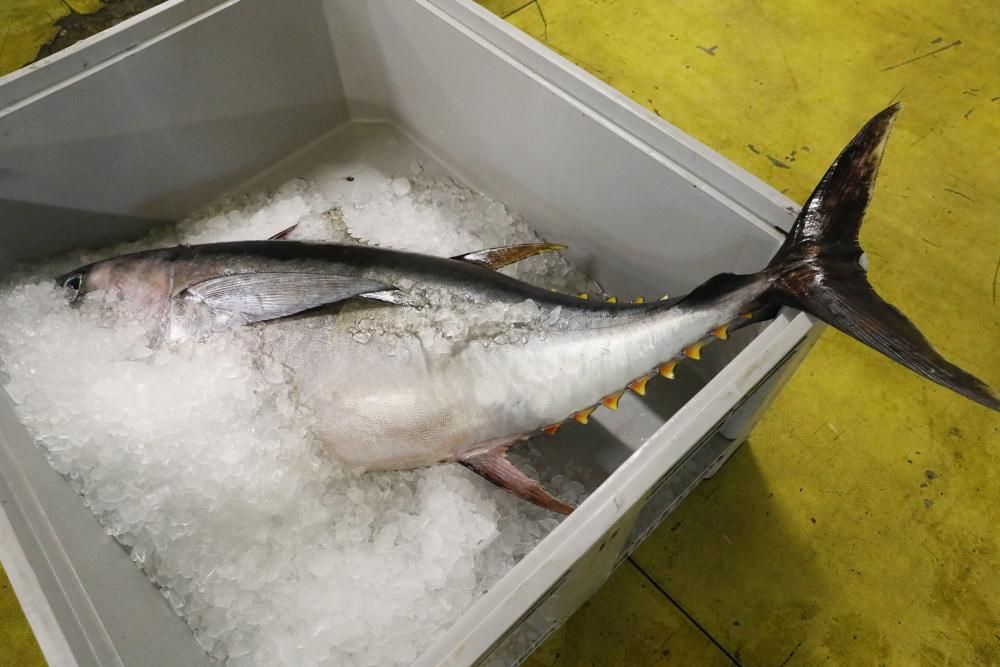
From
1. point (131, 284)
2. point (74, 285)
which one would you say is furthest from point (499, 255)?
point (74, 285)

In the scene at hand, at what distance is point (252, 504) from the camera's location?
39.2 inches

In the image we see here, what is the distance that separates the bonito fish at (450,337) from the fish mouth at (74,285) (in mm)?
165

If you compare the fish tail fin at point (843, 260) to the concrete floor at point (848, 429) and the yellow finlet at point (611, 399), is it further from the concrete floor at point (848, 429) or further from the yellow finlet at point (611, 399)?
the concrete floor at point (848, 429)

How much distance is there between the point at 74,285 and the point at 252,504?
0.56 metres

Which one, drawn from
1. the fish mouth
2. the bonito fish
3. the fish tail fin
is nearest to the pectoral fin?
the bonito fish

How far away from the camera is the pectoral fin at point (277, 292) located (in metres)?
0.99

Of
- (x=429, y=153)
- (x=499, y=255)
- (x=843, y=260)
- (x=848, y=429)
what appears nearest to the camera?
(x=843, y=260)

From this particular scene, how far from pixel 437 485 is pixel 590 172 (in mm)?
660

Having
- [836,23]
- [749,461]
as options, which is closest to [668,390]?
[749,461]

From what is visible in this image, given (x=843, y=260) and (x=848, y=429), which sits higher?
(x=843, y=260)

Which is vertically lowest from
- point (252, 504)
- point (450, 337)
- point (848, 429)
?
point (848, 429)

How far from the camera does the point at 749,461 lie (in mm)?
1328

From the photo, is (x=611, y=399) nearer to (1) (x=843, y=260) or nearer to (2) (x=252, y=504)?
(1) (x=843, y=260)

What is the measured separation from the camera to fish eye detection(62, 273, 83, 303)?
3.78 ft
